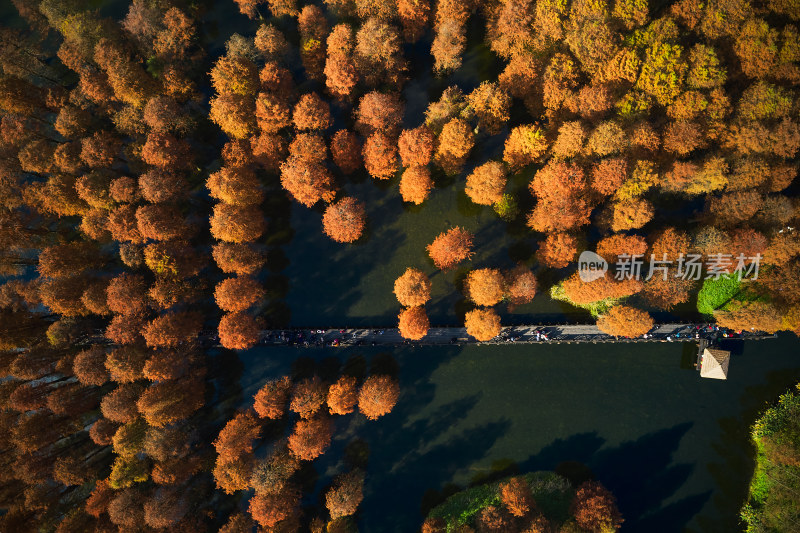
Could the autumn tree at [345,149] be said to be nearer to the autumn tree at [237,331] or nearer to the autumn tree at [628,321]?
the autumn tree at [237,331]

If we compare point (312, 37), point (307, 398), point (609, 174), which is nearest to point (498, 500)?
point (307, 398)

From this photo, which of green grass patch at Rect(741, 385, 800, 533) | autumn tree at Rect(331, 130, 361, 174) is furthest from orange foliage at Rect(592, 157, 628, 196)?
green grass patch at Rect(741, 385, 800, 533)

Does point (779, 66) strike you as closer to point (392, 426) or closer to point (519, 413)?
point (519, 413)

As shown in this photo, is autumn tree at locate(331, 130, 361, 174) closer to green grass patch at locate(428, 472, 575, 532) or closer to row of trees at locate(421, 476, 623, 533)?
row of trees at locate(421, 476, 623, 533)

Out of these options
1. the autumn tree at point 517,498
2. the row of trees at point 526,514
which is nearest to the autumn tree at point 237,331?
the row of trees at point 526,514

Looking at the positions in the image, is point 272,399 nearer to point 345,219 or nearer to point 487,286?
point 345,219

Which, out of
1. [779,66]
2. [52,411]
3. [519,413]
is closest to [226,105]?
[52,411]
